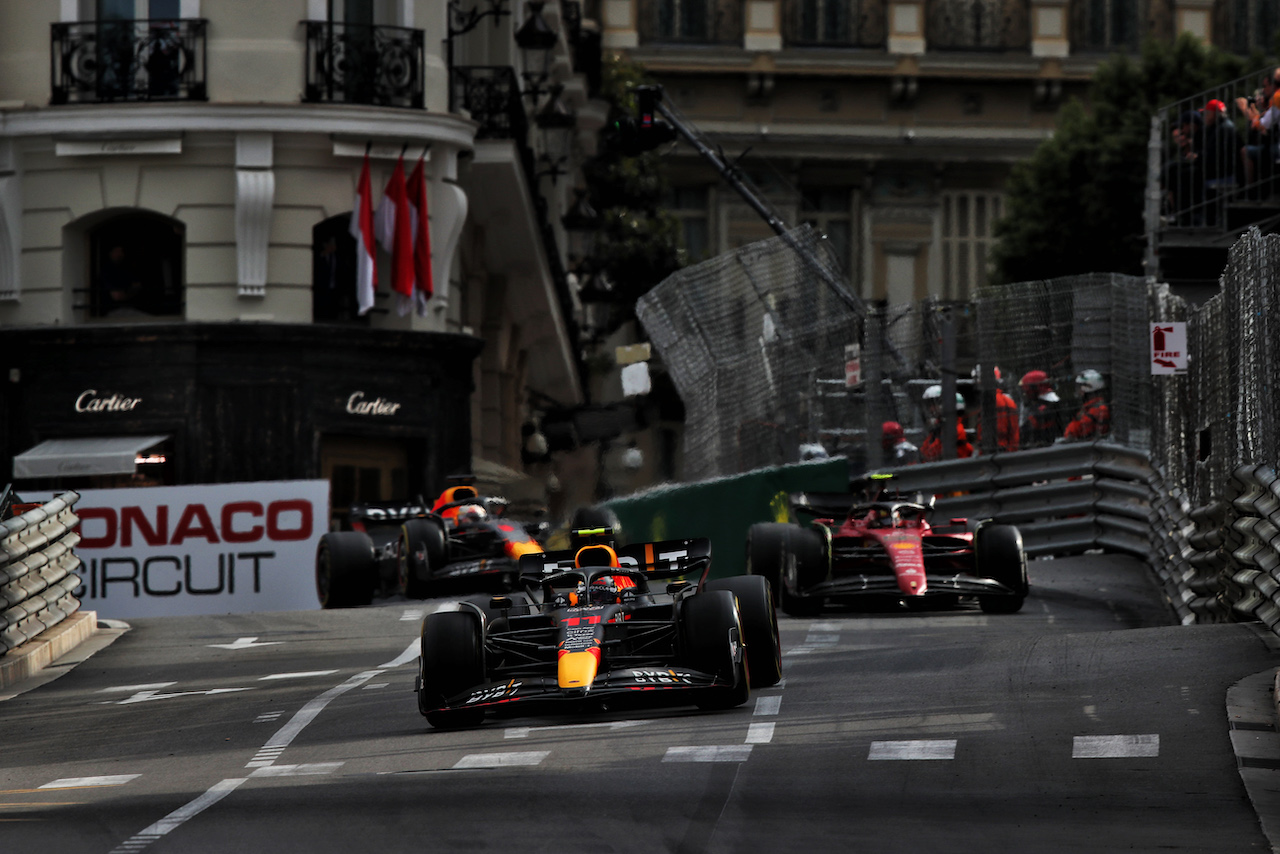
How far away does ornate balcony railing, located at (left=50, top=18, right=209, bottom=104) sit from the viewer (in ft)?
88.6

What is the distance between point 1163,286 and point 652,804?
1194cm

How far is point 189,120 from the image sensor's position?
26859mm

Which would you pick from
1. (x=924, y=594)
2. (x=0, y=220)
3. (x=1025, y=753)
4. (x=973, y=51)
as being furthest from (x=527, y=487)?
(x=973, y=51)

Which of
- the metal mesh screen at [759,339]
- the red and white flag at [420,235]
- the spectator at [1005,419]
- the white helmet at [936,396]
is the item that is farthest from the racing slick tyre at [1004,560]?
the red and white flag at [420,235]

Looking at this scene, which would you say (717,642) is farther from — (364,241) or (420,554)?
(364,241)

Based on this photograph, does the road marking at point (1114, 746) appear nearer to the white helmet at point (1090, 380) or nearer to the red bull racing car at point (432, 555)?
the red bull racing car at point (432, 555)

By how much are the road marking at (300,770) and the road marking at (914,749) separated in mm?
2390

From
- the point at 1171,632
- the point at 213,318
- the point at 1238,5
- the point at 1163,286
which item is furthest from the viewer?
the point at 1238,5

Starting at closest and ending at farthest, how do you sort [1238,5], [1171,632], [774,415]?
[1171,632], [774,415], [1238,5]

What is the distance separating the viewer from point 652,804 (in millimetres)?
9031

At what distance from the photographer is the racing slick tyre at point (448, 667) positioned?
1177 cm

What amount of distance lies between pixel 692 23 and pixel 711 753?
52433 millimetres

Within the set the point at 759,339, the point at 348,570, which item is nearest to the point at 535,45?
the point at 759,339

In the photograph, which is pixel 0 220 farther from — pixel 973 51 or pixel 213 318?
pixel 973 51
